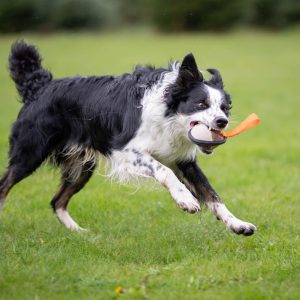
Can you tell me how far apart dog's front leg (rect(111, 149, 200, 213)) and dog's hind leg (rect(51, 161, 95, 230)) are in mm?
960

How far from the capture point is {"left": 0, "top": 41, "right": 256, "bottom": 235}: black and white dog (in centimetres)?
560

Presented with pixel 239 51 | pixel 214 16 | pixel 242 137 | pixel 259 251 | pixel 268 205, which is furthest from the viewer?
pixel 214 16

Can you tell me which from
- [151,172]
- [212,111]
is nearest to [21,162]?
[151,172]

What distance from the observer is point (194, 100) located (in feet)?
18.3

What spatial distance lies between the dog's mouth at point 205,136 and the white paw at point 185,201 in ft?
1.53

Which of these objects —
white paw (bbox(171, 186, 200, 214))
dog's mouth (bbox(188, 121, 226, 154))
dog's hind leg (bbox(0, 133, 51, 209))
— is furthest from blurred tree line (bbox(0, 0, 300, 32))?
white paw (bbox(171, 186, 200, 214))

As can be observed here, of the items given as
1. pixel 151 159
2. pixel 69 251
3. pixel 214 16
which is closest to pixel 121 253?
pixel 69 251

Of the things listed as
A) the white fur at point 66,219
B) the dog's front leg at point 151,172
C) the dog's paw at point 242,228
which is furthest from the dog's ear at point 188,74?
the white fur at point 66,219

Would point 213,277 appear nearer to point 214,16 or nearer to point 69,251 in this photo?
point 69,251

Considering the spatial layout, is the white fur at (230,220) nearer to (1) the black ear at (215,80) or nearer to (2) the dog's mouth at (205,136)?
(2) the dog's mouth at (205,136)

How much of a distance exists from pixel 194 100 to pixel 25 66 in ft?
7.69

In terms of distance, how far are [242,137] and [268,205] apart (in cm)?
483

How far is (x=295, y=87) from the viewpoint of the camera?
61.6 ft

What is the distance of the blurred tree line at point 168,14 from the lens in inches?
1500
